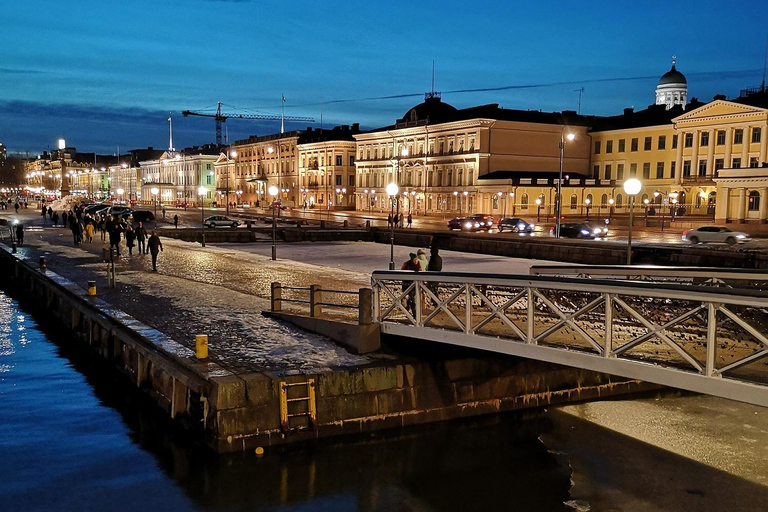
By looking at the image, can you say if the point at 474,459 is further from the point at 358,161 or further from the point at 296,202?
the point at 296,202

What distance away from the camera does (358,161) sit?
103000mm

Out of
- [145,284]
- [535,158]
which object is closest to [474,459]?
[145,284]

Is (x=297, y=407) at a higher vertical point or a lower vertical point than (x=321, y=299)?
lower

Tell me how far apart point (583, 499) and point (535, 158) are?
7592 centimetres

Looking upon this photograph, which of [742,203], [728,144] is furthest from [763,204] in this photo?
[728,144]

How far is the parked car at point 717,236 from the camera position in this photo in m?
41.7

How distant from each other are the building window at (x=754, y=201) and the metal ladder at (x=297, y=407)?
2135 inches

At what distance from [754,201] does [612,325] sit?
5386cm

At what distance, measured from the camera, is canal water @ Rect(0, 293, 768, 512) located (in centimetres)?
1130

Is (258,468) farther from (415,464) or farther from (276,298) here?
(276,298)

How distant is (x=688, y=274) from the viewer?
1366 centimetres

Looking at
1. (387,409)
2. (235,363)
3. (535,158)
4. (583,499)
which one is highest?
(535,158)

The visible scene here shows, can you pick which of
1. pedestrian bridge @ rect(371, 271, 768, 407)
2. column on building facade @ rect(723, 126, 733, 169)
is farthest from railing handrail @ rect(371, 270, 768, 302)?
column on building facade @ rect(723, 126, 733, 169)

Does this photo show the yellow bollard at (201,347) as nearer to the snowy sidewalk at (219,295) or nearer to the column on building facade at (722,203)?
the snowy sidewalk at (219,295)
